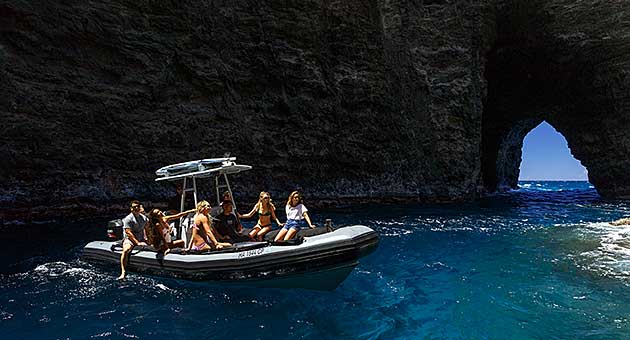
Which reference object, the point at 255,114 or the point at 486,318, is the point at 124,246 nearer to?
the point at 486,318

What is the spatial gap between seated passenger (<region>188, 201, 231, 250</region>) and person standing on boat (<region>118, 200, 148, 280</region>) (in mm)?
1637

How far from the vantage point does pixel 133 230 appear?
9.16 metres

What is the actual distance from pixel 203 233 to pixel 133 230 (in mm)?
2385

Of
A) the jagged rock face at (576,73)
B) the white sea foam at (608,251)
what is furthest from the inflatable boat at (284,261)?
the jagged rock face at (576,73)

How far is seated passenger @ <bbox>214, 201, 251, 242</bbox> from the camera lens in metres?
8.37

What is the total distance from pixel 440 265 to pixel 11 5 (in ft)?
62.7

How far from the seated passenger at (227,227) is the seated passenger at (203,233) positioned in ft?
0.86

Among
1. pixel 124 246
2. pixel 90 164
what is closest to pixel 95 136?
pixel 90 164

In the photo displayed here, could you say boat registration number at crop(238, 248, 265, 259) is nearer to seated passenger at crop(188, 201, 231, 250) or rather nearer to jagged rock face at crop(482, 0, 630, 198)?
seated passenger at crop(188, 201, 231, 250)

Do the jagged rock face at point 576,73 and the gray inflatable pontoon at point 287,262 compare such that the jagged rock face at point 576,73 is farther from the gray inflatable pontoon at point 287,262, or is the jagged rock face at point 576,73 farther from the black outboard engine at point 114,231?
the black outboard engine at point 114,231

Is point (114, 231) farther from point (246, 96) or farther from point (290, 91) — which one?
point (290, 91)

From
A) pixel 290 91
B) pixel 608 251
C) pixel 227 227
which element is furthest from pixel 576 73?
pixel 227 227

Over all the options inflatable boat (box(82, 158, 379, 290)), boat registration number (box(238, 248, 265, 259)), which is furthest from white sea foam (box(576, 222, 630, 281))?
boat registration number (box(238, 248, 265, 259))

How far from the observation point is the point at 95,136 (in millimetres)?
17297
